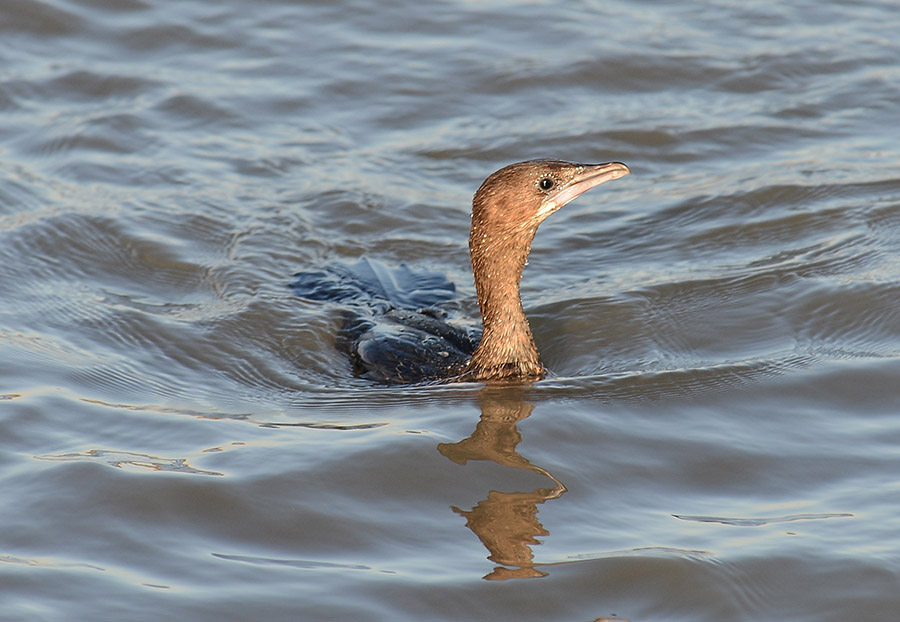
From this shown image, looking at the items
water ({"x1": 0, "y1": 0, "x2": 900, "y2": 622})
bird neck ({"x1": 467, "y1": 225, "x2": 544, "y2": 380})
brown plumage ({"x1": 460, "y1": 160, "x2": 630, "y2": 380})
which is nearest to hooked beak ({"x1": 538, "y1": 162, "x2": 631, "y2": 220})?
brown plumage ({"x1": 460, "y1": 160, "x2": 630, "y2": 380})

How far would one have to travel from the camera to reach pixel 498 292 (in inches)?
255

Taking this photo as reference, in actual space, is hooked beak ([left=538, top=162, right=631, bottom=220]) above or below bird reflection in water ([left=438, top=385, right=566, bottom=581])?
above

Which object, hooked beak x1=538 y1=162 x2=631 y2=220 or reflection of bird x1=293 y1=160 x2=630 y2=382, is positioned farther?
reflection of bird x1=293 y1=160 x2=630 y2=382

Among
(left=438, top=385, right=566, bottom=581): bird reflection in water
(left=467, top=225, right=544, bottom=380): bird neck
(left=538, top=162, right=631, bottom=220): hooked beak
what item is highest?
(left=538, top=162, right=631, bottom=220): hooked beak

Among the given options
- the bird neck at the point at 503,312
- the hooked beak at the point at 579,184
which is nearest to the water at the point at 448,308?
the bird neck at the point at 503,312

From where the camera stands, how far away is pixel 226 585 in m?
4.52

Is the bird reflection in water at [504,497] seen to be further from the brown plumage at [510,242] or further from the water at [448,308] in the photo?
the brown plumage at [510,242]

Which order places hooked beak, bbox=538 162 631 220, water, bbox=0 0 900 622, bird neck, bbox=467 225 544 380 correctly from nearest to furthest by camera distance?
water, bbox=0 0 900 622
hooked beak, bbox=538 162 631 220
bird neck, bbox=467 225 544 380

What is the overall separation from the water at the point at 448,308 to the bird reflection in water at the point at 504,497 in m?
0.02

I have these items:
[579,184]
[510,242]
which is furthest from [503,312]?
[579,184]

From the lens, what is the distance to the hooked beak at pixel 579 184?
20.2 feet

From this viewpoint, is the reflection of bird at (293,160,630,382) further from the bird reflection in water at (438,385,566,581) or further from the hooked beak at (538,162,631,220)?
the bird reflection in water at (438,385,566,581)

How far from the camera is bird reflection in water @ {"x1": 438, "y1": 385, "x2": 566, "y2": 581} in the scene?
476 centimetres

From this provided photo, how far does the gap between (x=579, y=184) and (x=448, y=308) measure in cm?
165
